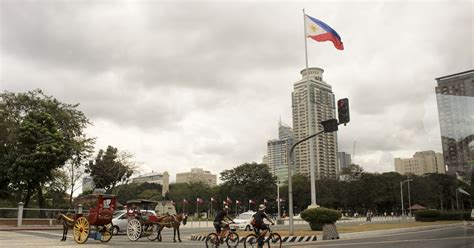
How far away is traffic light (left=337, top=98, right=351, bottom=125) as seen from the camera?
17.3 meters

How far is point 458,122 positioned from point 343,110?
35.1ft

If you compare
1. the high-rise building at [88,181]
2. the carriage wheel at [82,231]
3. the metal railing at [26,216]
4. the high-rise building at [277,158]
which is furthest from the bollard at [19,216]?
the high-rise building at [277,158]

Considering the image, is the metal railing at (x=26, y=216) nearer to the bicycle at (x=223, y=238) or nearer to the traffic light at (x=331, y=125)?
the bicycle at (x=223, y=238)

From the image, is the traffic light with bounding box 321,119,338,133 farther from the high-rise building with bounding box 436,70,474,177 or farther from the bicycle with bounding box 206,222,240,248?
the high-rise building with bounding box 436,70,474,177

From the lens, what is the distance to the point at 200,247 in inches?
627

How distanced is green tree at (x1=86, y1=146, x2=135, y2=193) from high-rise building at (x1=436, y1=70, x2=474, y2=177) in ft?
175

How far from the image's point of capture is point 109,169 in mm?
55875

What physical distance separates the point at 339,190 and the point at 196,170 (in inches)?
4478

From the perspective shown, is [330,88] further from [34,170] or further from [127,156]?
[127,156]

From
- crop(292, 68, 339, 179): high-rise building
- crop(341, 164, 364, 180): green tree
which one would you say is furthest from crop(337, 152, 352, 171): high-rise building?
crop(292, 68, 339, 179): high-rise building

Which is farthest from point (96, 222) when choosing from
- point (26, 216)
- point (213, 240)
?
point (26, 216)

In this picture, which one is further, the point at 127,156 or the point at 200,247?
the point at 127,156

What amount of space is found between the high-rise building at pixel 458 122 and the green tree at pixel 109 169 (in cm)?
5339

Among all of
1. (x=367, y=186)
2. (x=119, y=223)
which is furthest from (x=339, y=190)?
(x=119, y=223)
